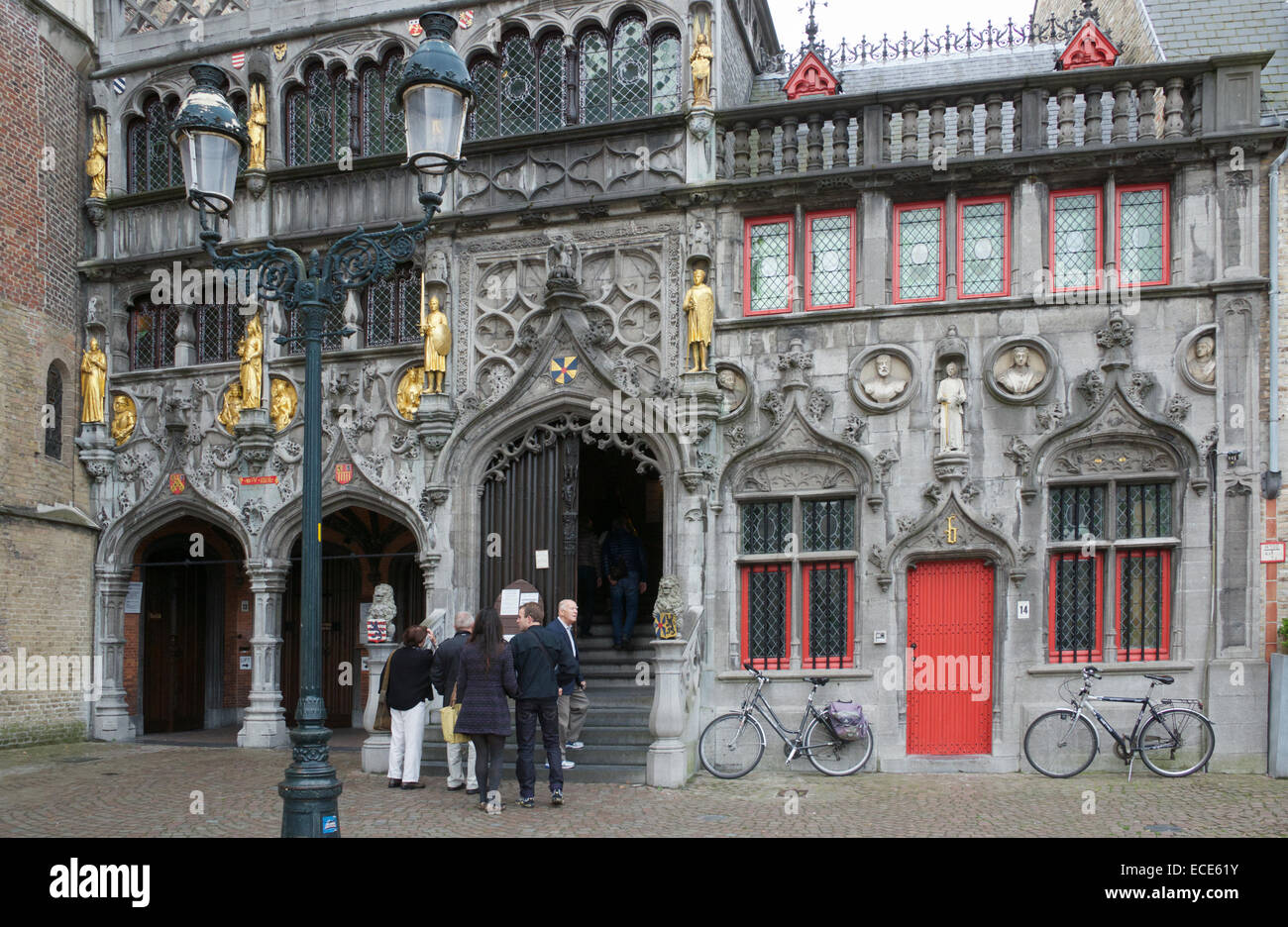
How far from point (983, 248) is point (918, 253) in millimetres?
732

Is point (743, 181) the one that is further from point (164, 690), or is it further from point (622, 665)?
point (164, 690)

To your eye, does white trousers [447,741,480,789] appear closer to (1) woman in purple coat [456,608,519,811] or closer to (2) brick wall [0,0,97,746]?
(1) woman in purple coat [456,608,519,811]

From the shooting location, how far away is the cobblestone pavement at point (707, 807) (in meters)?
10.2

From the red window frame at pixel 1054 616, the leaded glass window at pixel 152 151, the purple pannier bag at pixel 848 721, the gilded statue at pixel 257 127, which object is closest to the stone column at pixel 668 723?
the purple pannier bag at pixel 848 721

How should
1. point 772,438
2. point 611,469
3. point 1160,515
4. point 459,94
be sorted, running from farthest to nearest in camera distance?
point 611,469, point 772,438, point 1160,515, point 459,94

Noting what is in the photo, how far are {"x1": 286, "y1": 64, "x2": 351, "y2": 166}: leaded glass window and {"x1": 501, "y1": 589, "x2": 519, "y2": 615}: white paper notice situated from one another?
6.65 m

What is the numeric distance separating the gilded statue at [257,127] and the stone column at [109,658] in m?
6.15

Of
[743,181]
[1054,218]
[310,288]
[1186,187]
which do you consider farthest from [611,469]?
[310,288]

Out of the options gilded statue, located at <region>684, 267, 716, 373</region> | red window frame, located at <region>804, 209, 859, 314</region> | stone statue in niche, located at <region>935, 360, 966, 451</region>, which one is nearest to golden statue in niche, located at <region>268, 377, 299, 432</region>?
gilded statue, located at <region>684, 267, 716, 373</region>

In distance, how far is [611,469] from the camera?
19031mm

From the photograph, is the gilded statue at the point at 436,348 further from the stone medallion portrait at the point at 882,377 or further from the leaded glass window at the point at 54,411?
the leaded glass window at the point at 54,411

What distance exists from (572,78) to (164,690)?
11327 mm

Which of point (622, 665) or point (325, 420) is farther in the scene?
point (325, 420)

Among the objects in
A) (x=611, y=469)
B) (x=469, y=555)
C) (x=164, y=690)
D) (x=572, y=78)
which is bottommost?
(x=164, y=690)
